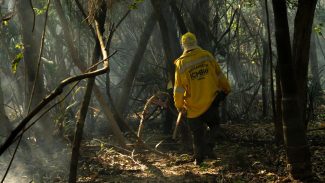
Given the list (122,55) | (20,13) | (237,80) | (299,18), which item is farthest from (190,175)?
(122,55)

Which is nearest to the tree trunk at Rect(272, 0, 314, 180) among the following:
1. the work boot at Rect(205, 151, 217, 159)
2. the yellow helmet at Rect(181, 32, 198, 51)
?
the yellow helmet at Rect(181, 32, 198, 51)

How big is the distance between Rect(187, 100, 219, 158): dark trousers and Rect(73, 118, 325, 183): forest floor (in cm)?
17

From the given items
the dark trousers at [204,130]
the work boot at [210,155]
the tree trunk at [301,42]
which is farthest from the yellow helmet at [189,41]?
the tree trunk at [301,42]

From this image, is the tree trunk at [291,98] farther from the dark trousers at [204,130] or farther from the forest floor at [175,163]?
the dark trousers at [204,130]

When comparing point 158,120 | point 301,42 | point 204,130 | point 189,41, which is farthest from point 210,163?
point 158,120

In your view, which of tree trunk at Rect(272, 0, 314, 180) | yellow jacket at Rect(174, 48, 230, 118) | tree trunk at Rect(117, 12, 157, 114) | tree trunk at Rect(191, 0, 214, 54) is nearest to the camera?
tree trunk at Rect(272, 0, 314, 180)

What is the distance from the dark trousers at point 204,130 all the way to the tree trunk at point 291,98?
1719 millimetres

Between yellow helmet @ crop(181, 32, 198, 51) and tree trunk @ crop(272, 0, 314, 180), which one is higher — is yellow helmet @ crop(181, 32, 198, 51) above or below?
above

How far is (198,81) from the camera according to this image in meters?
5.73

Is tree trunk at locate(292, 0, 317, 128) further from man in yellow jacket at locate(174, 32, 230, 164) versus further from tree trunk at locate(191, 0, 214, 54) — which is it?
tree trunk at locate(191, 0, 214, 54)

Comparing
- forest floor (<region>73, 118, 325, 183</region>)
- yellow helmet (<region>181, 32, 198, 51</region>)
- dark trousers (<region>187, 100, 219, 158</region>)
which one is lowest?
forest floor (<region>73, 118, 325, 183</region>)

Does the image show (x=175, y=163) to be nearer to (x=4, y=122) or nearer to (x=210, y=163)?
(x=210, y=163)

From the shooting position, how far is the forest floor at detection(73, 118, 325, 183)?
5.03 meters

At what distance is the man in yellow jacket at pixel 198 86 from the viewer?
225 inches
